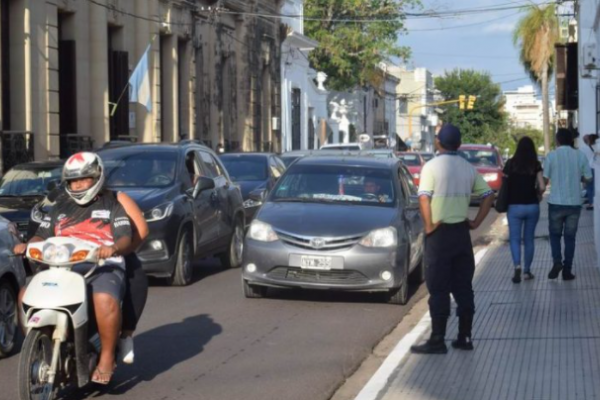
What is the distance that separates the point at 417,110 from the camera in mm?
115688

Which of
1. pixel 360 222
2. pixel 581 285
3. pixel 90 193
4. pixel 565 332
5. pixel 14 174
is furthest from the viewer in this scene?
pixel 14 174

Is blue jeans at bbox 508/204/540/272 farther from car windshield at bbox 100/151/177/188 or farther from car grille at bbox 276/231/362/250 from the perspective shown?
car windshield at bbox 100/151/177/188

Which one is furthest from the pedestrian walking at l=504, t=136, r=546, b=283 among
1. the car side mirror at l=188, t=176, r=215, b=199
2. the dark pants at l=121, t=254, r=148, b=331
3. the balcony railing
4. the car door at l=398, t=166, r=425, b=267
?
the balcony railing

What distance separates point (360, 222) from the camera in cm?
1248

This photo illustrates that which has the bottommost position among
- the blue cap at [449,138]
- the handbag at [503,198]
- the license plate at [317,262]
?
the license plate at [317,262]

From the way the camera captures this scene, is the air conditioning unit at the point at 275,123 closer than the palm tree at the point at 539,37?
Yes

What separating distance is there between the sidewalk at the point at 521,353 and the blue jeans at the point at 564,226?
32 centimetres

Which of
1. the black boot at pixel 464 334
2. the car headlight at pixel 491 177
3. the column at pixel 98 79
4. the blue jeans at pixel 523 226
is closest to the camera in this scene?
the black boot at pixel 464 334

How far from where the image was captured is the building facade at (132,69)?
2870 cm

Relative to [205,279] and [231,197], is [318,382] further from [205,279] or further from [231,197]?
[231,197]

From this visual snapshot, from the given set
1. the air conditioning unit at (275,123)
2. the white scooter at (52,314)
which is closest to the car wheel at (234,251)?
the white scooter at (52,314)

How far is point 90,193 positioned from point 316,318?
4587 millimetres

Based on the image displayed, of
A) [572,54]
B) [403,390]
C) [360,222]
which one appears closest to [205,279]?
[360,222]

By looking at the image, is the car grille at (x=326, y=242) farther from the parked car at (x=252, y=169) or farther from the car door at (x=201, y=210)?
the parked car at (x=252, y=169)
